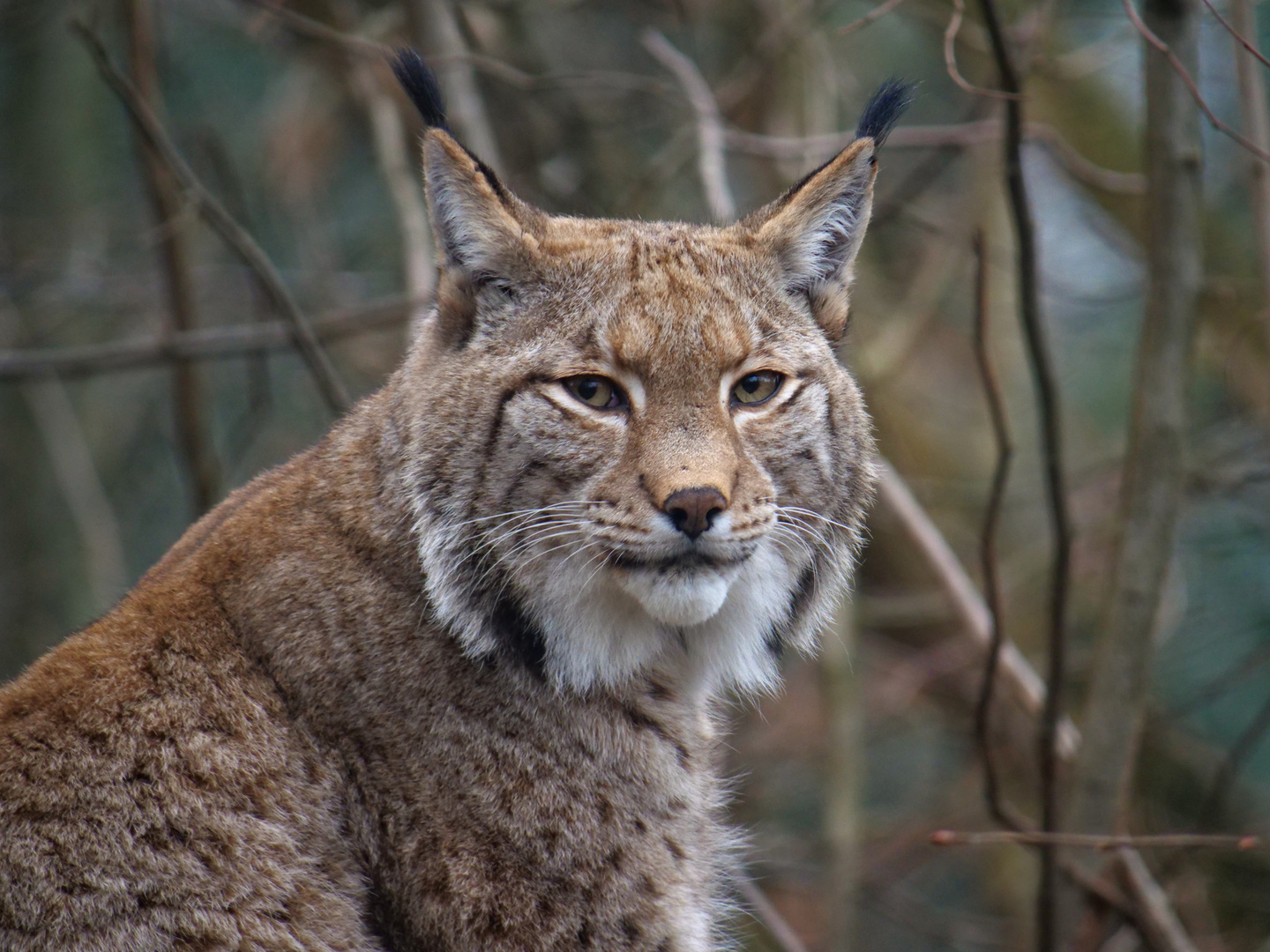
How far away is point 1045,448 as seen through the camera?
4.81 meters

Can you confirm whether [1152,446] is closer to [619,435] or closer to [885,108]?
[885,108]

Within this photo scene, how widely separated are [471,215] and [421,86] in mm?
371

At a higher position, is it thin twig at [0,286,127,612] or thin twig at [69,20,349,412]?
thin twig at [69,20,349,412]

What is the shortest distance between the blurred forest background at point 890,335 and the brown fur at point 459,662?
0.86m

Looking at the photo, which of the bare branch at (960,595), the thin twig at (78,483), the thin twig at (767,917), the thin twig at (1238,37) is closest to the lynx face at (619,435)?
the thin twig at (1238,37)

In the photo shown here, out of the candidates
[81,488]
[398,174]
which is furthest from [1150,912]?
[81,488]

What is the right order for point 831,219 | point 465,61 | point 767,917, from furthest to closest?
1. point 465,61
2. point 767,917
3. point 831,219

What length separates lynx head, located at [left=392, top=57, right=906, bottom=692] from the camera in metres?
3.59

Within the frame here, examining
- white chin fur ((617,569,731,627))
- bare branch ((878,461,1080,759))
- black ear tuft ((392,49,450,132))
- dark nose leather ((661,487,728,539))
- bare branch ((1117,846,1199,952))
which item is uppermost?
black ear tuft ((392,49,450,132))

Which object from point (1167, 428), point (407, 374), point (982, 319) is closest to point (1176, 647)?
point (1167, 428)

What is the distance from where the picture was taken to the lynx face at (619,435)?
11.8 feet

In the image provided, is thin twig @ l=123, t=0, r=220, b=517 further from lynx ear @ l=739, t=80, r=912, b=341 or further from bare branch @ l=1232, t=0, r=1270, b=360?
bare branch @ l=1232, t=0, r=1270, b=360

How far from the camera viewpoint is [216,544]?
13.1ft

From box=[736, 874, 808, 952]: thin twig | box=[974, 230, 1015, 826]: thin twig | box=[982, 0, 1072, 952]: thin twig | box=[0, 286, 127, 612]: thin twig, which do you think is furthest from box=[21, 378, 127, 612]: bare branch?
box=[982, 0, 1072, 952]: thin twig
